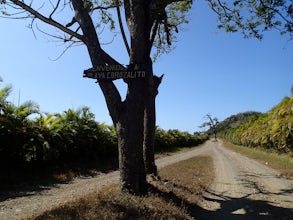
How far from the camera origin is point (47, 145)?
11.6 metres

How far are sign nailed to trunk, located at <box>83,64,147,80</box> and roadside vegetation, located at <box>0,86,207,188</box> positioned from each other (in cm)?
461

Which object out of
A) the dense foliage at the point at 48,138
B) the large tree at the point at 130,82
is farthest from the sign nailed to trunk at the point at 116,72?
the dense foliage at the point at 48,138

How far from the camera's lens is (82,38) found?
768cm

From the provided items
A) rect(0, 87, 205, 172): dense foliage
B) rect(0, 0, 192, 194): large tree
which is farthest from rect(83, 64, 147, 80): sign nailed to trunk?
rect(0, 87, 205, 172): dense foliage

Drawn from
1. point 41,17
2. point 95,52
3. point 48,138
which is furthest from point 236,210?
point 48,138

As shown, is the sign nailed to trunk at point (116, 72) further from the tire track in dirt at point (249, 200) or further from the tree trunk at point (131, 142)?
the tire track in dirt at point (249, 200)

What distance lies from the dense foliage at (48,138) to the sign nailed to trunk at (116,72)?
459 centimetres

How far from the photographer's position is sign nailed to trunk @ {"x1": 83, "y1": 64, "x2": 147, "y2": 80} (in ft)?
24.5

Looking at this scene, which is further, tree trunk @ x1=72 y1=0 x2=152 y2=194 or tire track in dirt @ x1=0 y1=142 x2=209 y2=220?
tree trunk @ x1=72 y1=0 x2=152 y2=194

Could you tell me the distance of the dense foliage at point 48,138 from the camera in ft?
35.0

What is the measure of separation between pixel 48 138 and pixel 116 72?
612 centimetres

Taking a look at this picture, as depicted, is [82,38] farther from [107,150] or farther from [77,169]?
[107,150]

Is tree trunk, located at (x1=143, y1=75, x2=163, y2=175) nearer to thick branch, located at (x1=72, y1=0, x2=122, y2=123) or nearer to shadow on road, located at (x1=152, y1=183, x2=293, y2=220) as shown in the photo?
shadow on road, located at (x1=152, y1=183, x2=293, y2=220)

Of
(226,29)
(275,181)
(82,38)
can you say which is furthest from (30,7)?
(275,181)
